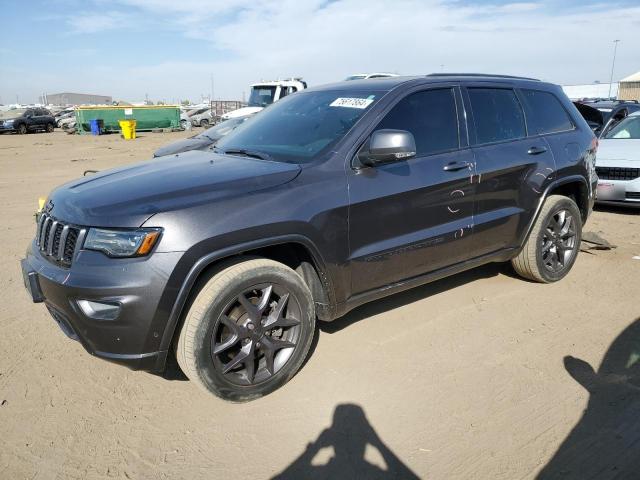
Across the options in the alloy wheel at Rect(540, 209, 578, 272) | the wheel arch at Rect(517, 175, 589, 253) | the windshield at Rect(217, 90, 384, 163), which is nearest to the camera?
the windshield at Rect(217, 90, 384, 163)

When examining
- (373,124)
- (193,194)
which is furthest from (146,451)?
(373,124)

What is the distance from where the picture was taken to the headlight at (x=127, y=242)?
2.59 metres

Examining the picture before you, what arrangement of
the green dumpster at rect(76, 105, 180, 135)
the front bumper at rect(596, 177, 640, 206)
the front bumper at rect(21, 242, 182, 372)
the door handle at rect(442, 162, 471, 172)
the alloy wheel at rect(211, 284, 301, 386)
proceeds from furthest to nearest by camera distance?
1. the green dumpster at rect(76, 105, 180, 135)
2. the front bumper at rect(596, 177, 640, 206)
3. the door handle at rect(442, 162, 471, 172)
4. the alloy wheel at rect(211, 284, 301, 386)
5. the front bumper at rect(21, 242, 182, 372)

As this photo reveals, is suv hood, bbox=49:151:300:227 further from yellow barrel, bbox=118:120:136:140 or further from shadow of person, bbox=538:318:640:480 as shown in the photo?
yellow barrel, bbox=118:120:136:140

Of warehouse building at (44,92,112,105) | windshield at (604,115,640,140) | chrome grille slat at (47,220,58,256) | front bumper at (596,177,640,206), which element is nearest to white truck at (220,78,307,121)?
windshield at (604,115,640,140)

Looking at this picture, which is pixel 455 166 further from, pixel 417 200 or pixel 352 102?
pixel 352 102

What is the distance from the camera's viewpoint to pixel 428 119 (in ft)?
12.3

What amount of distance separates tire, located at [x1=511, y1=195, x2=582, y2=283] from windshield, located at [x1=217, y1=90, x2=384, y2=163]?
2027 millimetres

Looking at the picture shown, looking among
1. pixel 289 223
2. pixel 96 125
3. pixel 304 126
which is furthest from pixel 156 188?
pixel 96 125

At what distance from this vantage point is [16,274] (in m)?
5.13

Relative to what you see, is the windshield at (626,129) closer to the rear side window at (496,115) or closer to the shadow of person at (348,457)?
the rear side window at (496,115)

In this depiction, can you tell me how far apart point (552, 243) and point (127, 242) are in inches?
148

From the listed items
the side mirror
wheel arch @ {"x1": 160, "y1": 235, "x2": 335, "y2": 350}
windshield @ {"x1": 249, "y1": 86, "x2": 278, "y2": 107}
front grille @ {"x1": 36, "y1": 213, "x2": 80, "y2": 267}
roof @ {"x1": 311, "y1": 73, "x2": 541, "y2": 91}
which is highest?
windshield @ {"x1": 249, "y1": 86, "x2": 278, "y2": 107}

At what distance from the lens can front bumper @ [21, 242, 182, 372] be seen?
258 cm
